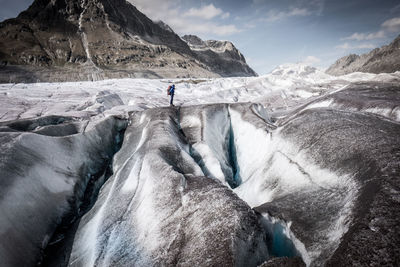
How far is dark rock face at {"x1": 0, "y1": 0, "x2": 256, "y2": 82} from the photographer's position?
85694 millimetres

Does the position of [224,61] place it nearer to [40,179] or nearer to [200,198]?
[40,179]

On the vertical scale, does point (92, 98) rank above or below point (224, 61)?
below

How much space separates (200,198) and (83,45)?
12715cm

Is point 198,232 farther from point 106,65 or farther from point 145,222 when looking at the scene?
point 106,65

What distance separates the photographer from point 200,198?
231 inches

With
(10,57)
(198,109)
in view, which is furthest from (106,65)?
(198,109)

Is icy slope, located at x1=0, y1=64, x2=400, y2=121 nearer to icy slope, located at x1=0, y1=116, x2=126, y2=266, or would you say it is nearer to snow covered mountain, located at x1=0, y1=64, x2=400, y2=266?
icy slope, located at x1=0, y1=116, x2=126, y2=266

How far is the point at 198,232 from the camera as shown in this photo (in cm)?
509

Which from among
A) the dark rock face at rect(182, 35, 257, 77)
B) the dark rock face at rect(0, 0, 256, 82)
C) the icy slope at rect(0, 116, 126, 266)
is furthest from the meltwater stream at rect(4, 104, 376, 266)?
the dark rock face at rect(182, 35, 257, 77)

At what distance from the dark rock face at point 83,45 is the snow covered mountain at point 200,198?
81967mm

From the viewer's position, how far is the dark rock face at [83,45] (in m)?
85.7

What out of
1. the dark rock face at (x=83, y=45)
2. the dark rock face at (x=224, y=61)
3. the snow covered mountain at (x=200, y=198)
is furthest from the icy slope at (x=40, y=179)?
the dark rock face at (x=224, y=61)

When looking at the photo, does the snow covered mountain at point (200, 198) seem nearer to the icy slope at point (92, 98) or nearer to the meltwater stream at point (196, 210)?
the meltwater stream at point (196, 210)

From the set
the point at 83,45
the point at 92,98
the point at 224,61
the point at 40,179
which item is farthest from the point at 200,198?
the point at 224,61
